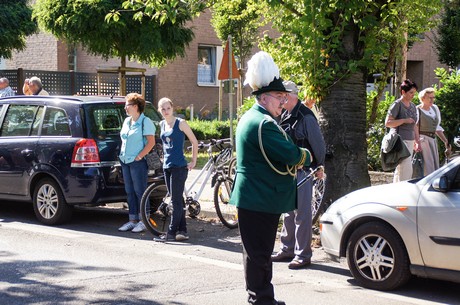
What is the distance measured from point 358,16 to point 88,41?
8918mm

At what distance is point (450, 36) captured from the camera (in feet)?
81.4

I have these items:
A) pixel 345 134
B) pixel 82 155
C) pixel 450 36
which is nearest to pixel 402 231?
pixel 345 134

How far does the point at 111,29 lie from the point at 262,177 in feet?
38.7

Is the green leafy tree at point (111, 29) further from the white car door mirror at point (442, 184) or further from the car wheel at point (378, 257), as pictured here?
the white car door mirror at point (442, 184)

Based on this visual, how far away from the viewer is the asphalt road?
6480 millimetres

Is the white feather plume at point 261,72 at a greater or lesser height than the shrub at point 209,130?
greater

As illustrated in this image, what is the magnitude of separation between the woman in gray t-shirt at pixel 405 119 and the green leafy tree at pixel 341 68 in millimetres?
913

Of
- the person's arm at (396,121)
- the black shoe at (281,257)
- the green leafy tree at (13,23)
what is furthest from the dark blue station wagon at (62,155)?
the green leafy tree at (13,23)

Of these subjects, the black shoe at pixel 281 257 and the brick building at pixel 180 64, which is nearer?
the black shoe at pixel 281 257

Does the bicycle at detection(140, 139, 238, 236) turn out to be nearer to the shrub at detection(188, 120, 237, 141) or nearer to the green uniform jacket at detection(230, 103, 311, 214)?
the green uniform jacket at detection(230, 103, 311, 214)

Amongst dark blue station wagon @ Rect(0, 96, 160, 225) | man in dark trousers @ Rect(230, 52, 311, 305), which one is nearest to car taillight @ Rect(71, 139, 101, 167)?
dark blue station wagon @ Rect(0, 96, 160, 225)

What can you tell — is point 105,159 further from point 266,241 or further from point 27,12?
point 27,12

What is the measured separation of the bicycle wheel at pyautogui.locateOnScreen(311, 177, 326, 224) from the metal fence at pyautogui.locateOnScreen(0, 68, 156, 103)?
12210 mm

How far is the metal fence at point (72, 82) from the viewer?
20688mm
